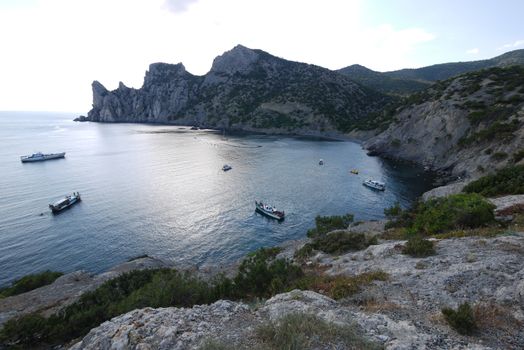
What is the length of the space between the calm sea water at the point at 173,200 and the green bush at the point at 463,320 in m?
34.3

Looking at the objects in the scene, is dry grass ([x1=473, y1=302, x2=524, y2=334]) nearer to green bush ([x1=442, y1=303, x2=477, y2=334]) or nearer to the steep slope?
green bush ([x1=442, y1=303, x2=477, y2=334])

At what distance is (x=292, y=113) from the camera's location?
608 ft

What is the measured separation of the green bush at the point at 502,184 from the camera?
114ft

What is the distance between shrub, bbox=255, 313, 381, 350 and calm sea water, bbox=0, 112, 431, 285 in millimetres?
32576

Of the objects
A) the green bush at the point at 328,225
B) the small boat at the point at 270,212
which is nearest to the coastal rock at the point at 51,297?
the green bush at the point at 328,225

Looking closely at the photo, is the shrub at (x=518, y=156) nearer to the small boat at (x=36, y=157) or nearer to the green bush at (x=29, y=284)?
the green bush at (x=29, y=284)

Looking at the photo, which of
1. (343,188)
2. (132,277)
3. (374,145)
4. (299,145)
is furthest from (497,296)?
(299,145)

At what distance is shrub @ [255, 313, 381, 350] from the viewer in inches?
388

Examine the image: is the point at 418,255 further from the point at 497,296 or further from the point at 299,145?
the point at 299,145

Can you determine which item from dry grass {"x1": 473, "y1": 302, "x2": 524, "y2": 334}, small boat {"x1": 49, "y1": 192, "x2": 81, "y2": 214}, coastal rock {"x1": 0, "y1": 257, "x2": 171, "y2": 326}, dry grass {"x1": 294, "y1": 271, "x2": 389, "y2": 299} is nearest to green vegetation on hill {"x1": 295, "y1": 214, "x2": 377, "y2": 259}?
dry grass {"x1": 294, "y1": 271, "x2": 389, "y2": 299}

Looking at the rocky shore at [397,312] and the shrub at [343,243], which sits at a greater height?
the rocky shore at [397,312]

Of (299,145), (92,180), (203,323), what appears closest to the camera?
(203,323)

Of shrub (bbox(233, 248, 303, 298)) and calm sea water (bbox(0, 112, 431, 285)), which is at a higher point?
shrub (bbox(233, 248, 303, 298))

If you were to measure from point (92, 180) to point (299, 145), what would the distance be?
8450cm
